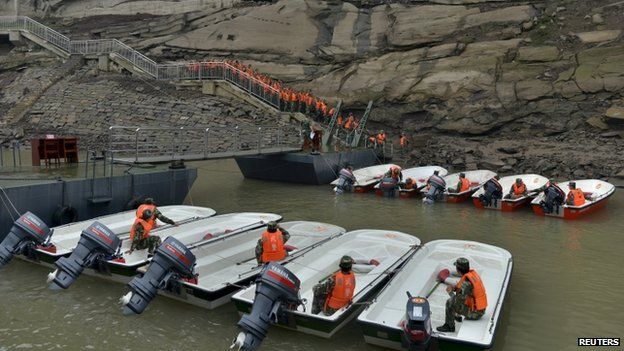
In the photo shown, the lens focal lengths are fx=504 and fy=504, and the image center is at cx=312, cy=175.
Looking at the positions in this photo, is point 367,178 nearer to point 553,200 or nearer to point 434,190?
point 434,190

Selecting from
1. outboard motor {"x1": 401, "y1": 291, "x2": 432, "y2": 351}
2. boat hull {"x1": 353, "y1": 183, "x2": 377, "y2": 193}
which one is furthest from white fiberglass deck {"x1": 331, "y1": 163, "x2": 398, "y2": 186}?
outboard motor {"x1": 401, "y1": 291, "x2": 432, "y2": 351}

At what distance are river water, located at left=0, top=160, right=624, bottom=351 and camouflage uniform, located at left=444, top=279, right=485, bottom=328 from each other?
0.65 metres

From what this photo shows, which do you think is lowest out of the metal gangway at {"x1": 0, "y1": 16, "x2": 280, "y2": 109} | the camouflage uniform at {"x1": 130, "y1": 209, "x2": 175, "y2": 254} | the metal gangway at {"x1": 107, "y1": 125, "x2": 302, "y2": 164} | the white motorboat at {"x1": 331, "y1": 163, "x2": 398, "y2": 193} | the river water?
the river water

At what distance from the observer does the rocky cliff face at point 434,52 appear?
28.9 metres

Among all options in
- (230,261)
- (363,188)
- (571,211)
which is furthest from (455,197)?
(230,261)

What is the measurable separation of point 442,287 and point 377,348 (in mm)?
2685

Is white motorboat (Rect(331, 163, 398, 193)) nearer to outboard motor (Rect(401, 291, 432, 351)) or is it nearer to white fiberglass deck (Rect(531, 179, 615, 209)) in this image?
white fiberglass deck (Rect(531, 179, 615, 209))

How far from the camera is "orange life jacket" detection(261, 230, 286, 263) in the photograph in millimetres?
9648

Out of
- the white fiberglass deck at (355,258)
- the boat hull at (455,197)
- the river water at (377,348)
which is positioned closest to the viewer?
the river water at (377,348)

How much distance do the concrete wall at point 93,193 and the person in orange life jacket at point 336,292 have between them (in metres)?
8.25

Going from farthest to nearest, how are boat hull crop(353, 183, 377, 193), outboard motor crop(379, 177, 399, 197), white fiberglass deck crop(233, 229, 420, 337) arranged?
boat hull crop(353, 183, 377, 193)
outboard motor crop(379, 177, 399, 197)
white fiberglass deck crop(233, 229, 420, 337)

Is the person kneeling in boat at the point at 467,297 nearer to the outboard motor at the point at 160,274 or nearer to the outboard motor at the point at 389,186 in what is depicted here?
the outboard motor at the point at 160,274

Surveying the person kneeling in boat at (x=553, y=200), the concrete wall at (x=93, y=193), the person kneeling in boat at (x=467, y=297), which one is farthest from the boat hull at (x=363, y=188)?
the person kneeling in boat at (x=467, y=297)

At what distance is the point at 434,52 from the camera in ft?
110
